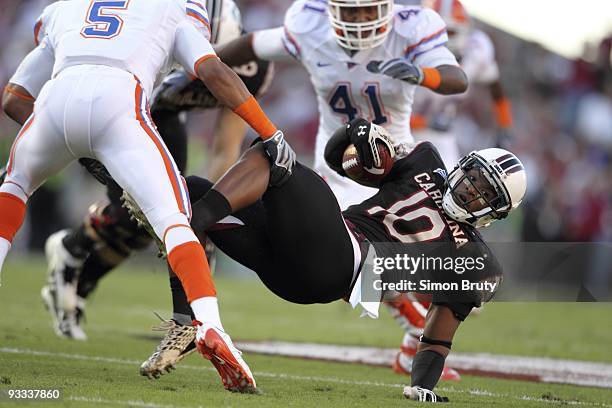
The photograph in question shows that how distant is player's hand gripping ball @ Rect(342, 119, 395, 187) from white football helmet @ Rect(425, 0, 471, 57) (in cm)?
347

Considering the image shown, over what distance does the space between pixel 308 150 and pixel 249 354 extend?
8.52 m

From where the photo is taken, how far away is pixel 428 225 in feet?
14.9

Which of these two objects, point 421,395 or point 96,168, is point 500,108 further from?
point 96,168

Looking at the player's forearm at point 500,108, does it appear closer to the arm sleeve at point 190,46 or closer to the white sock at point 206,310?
the arm sleeve at point 190,46

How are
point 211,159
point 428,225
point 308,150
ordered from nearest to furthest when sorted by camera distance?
1. point 428,225
2. point 211,159
3. point 308,150

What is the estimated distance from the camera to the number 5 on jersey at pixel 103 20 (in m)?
4.34

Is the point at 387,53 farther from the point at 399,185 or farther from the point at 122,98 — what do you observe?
the point at 122,98

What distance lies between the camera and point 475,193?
4.40 m

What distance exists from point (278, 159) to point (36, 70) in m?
1.39

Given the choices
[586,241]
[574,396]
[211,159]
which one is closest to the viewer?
[574,396]

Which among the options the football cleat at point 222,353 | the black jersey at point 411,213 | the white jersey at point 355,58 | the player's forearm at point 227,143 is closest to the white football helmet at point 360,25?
the white jersey at point 355,58

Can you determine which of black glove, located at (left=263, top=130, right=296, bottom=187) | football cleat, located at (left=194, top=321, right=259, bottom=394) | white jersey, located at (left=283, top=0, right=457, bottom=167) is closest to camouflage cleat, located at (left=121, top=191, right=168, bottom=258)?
football cleat, located at (left=194, top=321, right=259, bottom=394)

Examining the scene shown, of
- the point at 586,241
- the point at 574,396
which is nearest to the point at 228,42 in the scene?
the point at 574,396

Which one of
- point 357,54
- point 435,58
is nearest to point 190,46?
point 357,54
